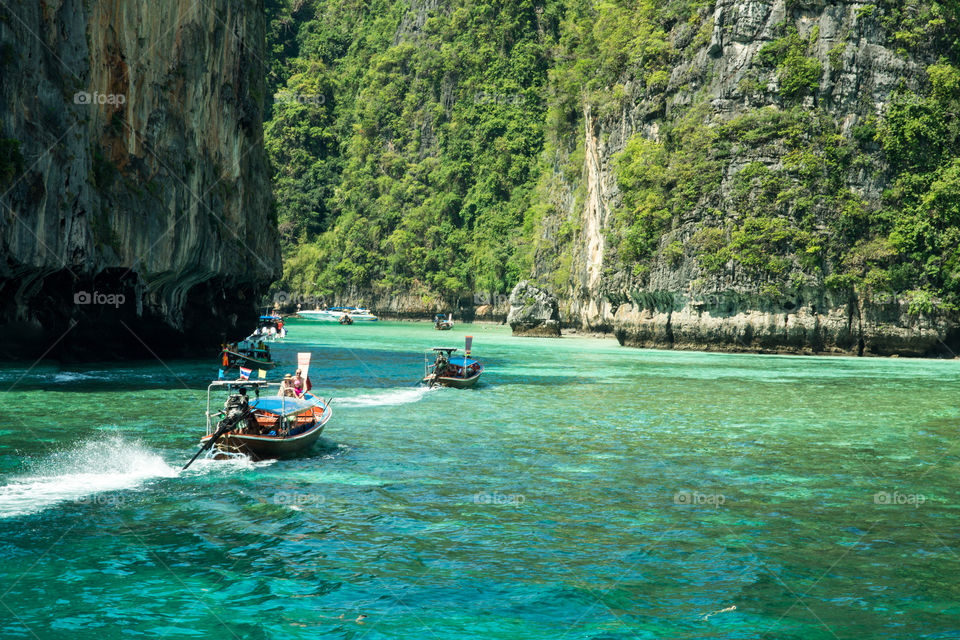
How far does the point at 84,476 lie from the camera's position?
18422 millimetres

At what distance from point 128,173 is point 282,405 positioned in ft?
62.7

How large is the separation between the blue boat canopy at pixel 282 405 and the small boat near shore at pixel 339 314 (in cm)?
10059

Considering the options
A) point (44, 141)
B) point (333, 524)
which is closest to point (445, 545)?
point (333, 524)

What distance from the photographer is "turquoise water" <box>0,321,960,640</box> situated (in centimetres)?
1123

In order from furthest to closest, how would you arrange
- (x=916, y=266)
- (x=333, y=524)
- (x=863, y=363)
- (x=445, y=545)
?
(x=916, y=266)
(x=863, y=363)
(x=333, y=524)
(x=445, y=545)

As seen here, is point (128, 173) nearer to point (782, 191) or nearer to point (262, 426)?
point (262, 426)

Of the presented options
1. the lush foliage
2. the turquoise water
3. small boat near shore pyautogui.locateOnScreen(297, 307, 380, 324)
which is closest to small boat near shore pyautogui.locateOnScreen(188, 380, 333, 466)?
the turquoise water

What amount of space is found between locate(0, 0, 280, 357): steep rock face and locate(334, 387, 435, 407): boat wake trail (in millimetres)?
11723

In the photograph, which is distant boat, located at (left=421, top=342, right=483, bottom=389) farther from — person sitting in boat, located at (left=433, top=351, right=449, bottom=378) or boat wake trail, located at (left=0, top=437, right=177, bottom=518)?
boat wake trail, located at (left=0, top=437, right=177, bottom=518)

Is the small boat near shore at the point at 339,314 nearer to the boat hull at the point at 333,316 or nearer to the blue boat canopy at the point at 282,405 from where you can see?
the boat hull at the point at 333,316

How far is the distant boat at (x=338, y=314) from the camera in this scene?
13038 cm

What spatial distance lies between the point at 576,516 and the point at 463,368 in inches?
930

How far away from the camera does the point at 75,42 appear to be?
31.2 metres

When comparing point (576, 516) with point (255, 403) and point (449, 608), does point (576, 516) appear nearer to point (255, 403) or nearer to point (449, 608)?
point (449, 608)
